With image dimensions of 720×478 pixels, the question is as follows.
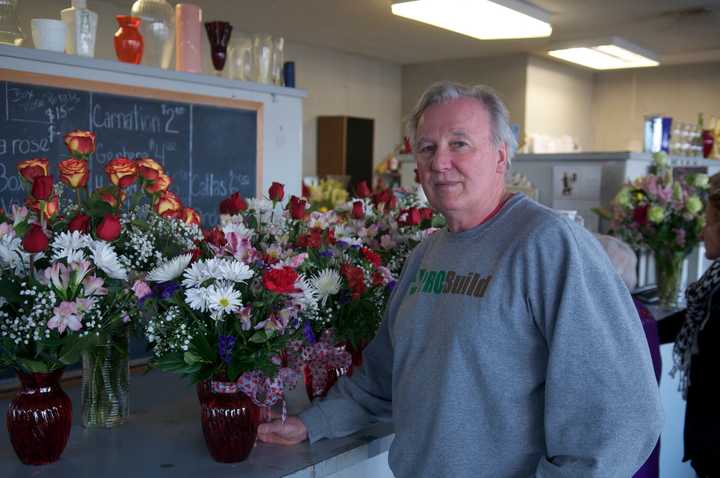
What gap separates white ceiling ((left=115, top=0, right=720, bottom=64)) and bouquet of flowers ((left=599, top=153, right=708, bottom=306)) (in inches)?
114

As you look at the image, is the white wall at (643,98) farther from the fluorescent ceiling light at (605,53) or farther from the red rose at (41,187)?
the red rose at (41,187)

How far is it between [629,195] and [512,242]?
9.53ft

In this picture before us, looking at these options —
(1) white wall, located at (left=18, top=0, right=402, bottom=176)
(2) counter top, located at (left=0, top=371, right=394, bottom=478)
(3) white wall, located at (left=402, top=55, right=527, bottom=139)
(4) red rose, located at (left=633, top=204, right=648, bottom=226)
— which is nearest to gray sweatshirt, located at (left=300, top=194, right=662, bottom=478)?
(2) counter top, located at (left=0, top=371, right=394, bottom=478)

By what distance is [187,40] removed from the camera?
9.95 ft

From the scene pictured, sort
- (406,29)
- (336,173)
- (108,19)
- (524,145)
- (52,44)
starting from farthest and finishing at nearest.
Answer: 1. (336,173)
2. (524,145)
3. (406,29)
4. (108,19)
5. (52,44)

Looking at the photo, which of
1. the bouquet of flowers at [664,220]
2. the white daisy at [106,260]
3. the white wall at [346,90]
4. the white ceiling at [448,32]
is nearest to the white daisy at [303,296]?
the white daisy at [106,260]

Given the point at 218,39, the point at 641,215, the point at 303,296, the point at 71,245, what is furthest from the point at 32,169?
the point at 641,215

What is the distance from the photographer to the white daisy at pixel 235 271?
1308mm

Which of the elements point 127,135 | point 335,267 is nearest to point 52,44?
point 127,135

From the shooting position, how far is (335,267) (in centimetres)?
170

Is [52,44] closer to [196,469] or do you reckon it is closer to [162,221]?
[162,221]

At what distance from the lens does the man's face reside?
138cm

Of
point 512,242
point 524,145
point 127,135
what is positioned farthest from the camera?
point 524,145

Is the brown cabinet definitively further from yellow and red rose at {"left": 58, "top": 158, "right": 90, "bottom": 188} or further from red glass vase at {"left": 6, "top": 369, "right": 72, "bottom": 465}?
red glass vase at {"left": 6, "top": 369, "right": 72, "bottom": 465}
